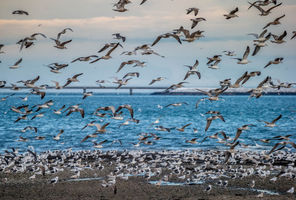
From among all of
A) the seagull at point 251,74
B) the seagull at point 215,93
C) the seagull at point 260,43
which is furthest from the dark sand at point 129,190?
the seagull at point 260,43

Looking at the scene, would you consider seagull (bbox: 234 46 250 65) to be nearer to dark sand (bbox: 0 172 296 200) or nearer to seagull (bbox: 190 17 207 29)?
seagull (bbox: 190 17 207 29)

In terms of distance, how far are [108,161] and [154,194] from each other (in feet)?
28.4

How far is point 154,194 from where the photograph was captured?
2044 cm

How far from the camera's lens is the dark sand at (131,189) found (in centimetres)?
2019

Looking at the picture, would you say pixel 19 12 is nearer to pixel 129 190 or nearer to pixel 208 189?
pixel 129 190

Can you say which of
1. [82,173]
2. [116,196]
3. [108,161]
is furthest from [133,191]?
[108,161]

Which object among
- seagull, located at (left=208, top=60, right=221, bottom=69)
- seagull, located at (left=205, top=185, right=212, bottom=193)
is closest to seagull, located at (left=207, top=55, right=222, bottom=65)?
seagull, located at (left=208, top=60, right=221, bottom=69)

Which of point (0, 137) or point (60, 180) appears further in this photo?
point (0, 137)

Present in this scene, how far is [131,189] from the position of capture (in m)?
21.3

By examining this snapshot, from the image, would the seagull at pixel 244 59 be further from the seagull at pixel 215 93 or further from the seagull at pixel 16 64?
the seagull at pixel 16 64

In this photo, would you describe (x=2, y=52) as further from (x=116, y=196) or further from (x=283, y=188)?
(x=283, y=188)

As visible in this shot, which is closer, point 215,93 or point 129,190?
point 129,190

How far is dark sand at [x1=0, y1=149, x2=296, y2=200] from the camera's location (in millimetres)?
20188

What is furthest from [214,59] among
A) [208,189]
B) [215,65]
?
[208,189]
